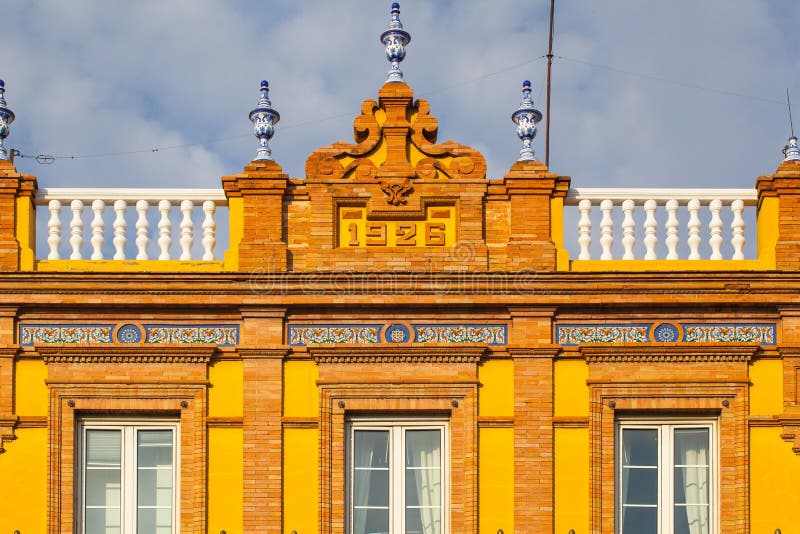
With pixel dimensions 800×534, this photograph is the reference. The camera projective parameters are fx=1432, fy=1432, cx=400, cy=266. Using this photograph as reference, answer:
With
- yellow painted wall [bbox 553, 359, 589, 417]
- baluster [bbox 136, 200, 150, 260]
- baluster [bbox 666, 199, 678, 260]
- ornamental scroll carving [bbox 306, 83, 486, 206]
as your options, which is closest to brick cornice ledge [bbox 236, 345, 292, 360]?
baluster [bbox 136, 200, 150, 260]

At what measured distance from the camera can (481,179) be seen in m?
17.2

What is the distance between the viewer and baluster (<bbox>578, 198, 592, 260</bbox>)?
1716 centimetres

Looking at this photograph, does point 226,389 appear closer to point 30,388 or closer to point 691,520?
point 30,388

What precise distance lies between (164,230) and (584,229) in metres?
5.04

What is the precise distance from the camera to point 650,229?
17.2 metres

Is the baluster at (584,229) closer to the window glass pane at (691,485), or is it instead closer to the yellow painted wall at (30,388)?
the window glass pane at (691,485)

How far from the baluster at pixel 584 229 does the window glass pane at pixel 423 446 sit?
277 cm

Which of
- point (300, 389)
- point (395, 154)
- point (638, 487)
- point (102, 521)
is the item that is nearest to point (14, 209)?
point (102, 521)

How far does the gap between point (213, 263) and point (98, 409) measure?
2184 mm

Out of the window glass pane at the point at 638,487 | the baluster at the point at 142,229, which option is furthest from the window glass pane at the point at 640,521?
the baluster at the point at 142,229

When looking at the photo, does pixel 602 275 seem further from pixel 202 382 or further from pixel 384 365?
pixel 202 382

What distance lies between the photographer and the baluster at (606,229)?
17.2 m

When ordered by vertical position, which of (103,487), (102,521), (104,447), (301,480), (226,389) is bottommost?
(102,521)

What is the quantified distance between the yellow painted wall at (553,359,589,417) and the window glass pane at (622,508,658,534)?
4.05 ft
